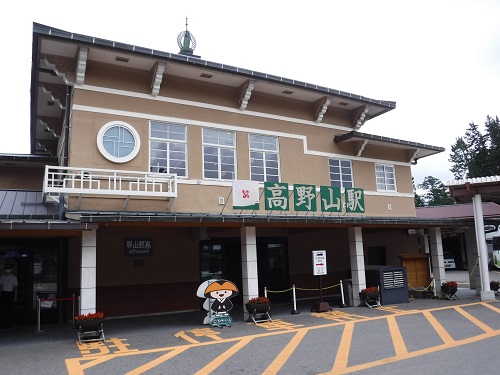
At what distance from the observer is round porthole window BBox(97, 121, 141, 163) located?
37.8ft

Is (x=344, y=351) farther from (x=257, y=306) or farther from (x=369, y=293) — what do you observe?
(x=369, y=293)

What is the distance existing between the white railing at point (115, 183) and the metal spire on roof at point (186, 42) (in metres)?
6.35

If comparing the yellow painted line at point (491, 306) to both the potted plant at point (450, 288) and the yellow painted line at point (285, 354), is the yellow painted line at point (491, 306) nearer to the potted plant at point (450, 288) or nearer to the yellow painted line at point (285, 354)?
the potted plant at point (450, 288)

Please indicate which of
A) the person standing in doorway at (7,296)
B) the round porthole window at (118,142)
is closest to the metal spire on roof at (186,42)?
the round porthole window at (118,142)

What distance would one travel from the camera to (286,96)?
14.9 meters

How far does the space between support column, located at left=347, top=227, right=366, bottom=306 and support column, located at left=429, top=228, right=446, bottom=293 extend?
3.38 meters

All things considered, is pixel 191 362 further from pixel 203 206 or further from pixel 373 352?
pixel 203 206

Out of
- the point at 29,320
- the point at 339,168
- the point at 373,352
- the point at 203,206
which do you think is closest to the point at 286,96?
the point at 339,168

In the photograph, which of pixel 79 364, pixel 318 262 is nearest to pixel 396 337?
pixel 318 262

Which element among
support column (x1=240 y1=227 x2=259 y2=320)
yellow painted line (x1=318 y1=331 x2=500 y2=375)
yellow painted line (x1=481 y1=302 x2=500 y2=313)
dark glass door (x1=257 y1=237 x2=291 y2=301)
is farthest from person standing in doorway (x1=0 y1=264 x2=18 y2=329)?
yellow painted line (x1=481 y1=302 x2=500 y2=313)

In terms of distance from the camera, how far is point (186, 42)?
15914 millimetres

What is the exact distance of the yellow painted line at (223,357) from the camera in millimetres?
6734

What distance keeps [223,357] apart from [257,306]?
3.39 metres

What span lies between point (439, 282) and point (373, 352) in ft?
28.4
